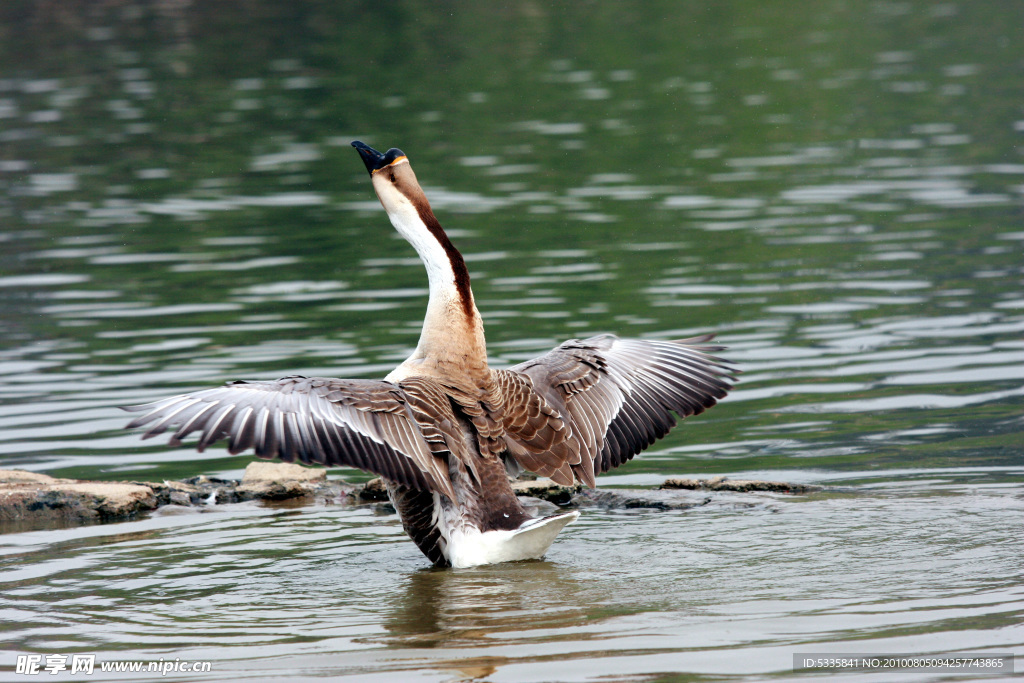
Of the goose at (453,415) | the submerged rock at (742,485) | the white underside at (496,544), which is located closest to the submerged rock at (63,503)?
the goose at (453,415)

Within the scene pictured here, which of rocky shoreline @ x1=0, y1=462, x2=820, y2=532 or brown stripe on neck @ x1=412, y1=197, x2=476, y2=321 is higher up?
brown stripe on neck @ x1=412, y1=197, x2=476, y2=321

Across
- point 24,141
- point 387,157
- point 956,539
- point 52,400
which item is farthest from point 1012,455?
point 24,141

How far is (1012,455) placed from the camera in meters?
10.0

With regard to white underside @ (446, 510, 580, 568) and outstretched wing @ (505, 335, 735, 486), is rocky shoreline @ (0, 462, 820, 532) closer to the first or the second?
outstretched wing @ (505, 335, 735, 486)

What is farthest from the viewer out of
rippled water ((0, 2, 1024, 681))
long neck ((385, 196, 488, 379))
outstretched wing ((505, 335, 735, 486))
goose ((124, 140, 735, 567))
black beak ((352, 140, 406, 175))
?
outstretched wing ((505, 335, 735, 486))

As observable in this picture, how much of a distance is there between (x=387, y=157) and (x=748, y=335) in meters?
6.88

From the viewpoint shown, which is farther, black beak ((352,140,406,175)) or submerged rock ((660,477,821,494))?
submerged rock ((660,477,821,494))

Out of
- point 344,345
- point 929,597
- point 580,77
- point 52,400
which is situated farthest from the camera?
point 580,77

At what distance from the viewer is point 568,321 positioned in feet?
48.2

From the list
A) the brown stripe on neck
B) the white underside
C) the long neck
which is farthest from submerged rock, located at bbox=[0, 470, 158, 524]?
the brown stripe on neck

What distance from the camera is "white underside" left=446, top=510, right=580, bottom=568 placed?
25.1 feet

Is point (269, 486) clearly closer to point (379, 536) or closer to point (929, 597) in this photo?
point (379, 536)

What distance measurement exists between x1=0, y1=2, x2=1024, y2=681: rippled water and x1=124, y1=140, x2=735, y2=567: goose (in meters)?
0.42

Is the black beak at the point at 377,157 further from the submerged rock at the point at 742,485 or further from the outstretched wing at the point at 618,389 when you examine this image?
the submerged rock at the point at 742,485
